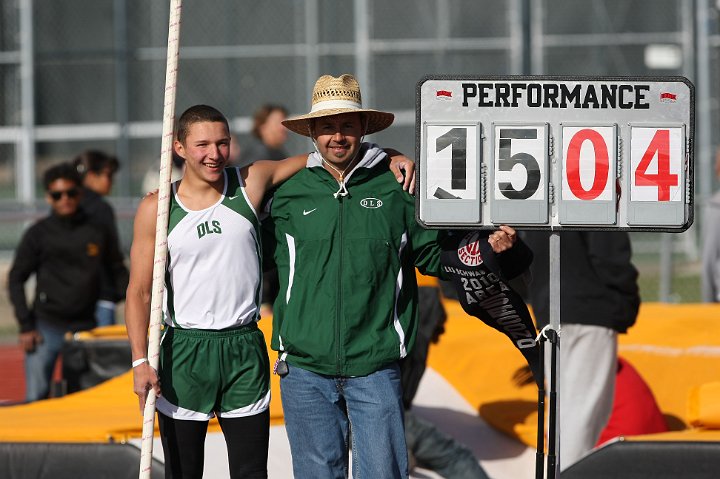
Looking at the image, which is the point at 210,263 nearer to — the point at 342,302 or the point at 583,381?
the point at 342,302

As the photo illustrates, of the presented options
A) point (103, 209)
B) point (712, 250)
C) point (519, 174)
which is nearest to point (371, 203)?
point (519, 174)

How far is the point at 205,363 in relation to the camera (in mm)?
4855

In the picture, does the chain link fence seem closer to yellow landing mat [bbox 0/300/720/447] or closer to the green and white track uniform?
yellow landing mat [bbox 0/300/720/447]

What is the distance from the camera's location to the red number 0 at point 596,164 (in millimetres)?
4680

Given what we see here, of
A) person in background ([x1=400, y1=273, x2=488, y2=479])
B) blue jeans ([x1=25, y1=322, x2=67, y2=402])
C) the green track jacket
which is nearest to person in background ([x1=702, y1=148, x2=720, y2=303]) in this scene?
person in background ([x1=400, y1=273, x2=488, y2=479])

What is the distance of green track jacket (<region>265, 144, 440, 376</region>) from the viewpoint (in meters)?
4.82

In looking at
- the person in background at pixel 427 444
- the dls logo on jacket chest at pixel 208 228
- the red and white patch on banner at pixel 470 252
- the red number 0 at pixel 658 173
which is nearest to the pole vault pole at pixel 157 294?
the dls logo on jacket chest at pixel 208 228

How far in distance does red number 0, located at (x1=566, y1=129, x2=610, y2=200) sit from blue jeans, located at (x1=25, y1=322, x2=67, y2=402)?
5406mm

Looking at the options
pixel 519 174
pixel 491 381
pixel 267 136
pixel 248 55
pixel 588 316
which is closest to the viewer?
pixel 519 174

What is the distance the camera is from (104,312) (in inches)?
383

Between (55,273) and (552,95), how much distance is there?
5.26 m

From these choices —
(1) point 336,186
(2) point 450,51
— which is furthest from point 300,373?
(2) point 450,51

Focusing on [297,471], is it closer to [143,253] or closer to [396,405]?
[396,405]

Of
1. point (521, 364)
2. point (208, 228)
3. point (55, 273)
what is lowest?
point (521, 364)
